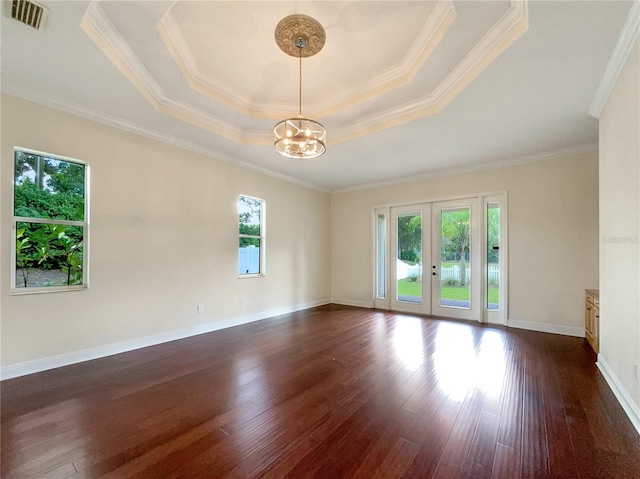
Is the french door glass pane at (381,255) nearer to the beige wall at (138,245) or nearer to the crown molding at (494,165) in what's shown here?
the crown molding at (494,165)

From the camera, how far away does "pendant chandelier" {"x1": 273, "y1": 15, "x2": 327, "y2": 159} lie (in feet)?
7.60

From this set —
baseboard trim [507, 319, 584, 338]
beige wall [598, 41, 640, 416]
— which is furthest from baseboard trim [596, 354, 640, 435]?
baseboard trim [507, 319, 584, 338]

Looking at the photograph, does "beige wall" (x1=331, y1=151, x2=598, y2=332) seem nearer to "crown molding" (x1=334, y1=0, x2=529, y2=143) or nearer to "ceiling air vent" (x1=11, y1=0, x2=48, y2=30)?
"crown molding" (x1=334, y1=0, x2=529, y2=143)

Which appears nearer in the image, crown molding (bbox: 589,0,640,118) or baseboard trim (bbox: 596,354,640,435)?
crown molding (bbox: 589,0,640,118)

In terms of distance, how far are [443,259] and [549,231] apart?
173 centimetres

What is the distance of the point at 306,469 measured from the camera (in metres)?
1.67

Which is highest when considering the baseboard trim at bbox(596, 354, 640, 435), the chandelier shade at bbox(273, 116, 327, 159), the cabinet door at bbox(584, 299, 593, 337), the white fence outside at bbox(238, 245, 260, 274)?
the chandelier shade at bbox(273, 116, 327, 159)

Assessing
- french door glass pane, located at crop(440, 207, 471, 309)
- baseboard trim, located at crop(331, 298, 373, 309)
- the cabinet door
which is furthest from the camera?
baseboard trim, located at crop(331, 298, 373, 309)

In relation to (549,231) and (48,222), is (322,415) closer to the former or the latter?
(48,222)

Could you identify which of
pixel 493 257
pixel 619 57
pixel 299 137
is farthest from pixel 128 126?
pixel 493 257

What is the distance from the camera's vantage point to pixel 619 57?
A: 2.28m

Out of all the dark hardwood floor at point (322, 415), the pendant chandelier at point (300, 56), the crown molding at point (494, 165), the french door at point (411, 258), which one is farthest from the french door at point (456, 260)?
the pendant chandelier at point (300, 56)

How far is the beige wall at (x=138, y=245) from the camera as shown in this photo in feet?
9.69

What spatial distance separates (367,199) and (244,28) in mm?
4708
